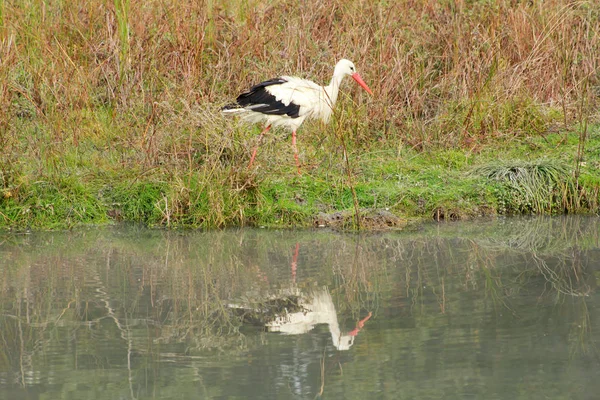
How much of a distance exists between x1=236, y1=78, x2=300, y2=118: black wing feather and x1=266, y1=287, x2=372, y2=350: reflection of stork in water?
3298 millimetres

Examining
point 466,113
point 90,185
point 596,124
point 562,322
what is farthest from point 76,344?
point 596,124

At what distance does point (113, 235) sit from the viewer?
7.54m

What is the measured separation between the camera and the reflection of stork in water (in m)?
4.88

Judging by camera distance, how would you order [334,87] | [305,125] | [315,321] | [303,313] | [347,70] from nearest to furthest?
1. [315,321]
2. [303,313]
3. [334,87]
4. [347,70]
5. [305,125]

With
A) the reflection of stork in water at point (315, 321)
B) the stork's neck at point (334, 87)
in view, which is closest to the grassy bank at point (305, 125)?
the stork's neck at point (334, 87)

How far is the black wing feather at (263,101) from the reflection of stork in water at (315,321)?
3298mm

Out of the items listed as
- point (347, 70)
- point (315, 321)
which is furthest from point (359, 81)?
point (315, 321)

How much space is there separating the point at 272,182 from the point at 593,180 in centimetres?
281

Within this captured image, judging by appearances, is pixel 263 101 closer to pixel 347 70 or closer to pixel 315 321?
pixel 347 70

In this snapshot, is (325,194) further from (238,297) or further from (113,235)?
(238,297)

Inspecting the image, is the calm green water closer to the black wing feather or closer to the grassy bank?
the grassy bank

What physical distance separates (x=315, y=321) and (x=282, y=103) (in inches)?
151

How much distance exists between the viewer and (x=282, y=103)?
28.4 feet

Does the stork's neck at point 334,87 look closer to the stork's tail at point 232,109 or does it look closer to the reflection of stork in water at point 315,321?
the stork's tail at point 232,109
